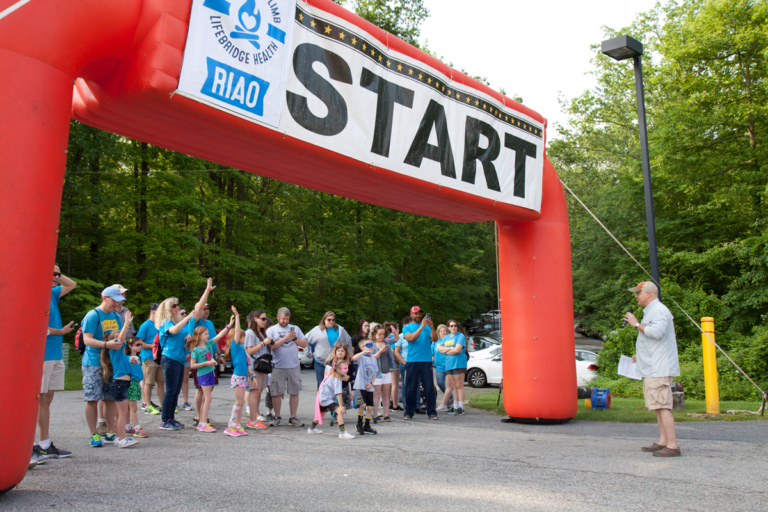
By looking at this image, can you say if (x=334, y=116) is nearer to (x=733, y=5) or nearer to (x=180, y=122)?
(x=180, y=122)

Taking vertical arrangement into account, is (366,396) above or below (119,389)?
below

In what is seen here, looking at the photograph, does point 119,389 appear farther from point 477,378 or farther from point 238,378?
point 477,378

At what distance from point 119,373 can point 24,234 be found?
8.29 feet

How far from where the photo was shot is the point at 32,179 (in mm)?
3967

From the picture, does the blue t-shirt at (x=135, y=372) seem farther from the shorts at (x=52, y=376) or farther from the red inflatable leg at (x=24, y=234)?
the red inflatable leg at (x=24, y=234)

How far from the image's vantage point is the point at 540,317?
871cm

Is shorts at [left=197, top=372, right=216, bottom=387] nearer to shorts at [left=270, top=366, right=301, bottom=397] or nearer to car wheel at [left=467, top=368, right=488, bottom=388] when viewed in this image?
shorts at [left=270, top=366, right=301, bottom=397]

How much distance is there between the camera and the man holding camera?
8.46m

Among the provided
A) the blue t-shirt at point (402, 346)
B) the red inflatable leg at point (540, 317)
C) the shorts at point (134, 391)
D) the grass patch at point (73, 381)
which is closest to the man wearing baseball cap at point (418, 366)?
the blue t-shirt at point (402, 346)

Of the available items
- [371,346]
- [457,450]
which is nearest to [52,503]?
[457,450]

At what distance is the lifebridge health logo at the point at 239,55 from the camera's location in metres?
4.75

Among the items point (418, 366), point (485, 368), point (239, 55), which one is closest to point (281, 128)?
point (239, 55)

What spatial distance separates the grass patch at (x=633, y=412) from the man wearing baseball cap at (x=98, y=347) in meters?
6.70

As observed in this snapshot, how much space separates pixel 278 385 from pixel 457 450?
3258 mm
